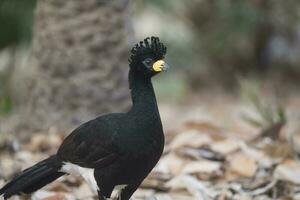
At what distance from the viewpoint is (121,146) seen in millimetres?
3828

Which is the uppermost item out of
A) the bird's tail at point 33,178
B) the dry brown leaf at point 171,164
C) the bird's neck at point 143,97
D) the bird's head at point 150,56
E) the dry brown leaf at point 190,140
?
the dry brown leaf at point 190,140

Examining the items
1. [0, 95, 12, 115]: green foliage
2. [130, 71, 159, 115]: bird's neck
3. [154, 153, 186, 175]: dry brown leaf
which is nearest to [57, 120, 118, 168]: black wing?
[130, 71, 159, 115]: bird's neck

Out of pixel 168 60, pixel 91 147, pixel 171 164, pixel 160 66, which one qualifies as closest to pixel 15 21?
pixel 168 60

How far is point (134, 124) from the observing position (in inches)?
152

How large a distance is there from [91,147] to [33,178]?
0.38 metres

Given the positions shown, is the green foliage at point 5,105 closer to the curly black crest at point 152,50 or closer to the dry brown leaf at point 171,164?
the dry brown leaf at point 171,164

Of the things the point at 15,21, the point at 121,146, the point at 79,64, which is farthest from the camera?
the point at 15,21

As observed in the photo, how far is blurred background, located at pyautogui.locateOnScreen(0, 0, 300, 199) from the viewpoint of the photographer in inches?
229

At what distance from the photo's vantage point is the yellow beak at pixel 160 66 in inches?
152

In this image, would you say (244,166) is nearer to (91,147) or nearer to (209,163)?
(209,163)

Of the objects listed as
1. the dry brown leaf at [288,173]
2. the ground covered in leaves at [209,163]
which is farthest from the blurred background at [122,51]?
the dry brown leaf at [288,173]

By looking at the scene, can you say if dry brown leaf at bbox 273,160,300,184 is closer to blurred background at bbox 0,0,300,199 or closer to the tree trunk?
blurred background at bbox 0,0,300,199

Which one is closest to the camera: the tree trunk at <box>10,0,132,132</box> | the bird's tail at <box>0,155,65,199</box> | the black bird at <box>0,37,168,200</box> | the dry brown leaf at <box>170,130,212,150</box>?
the black bird at <box>0,37,168,200</box>

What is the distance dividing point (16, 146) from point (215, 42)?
4357 mm
